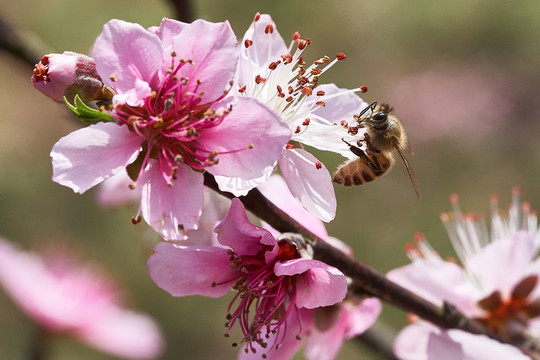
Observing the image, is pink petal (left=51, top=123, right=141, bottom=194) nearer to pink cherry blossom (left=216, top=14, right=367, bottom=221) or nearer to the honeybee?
pink cherry blossom (left=216, top=14, right=367, bottom=221)

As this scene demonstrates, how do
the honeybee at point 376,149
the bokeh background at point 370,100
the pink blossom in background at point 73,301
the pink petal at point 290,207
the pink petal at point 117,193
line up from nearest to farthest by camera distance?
the pink petal at point 290,207 → the honeybee at point 376,149 → the pink petal at point 117,193 → the pink blossom in background at point 73,301 → the bokeh background at point 370,100

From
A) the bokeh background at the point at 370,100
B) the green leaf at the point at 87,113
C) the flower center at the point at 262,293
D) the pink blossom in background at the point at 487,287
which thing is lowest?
the bokeh background at the point at 370,100

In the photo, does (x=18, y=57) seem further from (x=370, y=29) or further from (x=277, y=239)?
(x=370, y=29)

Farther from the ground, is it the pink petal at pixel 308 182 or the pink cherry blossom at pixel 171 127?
the pink cherry blossom at pixel 171 127

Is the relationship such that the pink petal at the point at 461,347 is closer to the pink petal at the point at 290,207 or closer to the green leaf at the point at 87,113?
the pink petal at the point at 290,207

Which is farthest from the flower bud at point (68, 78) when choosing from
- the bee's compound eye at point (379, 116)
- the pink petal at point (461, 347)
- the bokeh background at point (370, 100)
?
the bokeh background at point (370, 100)

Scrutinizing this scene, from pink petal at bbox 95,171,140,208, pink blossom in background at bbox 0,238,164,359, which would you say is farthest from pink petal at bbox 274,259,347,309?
pink blossom in background at bbox 0,238,164,359

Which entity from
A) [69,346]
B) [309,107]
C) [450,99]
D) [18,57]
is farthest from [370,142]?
[450,99]
